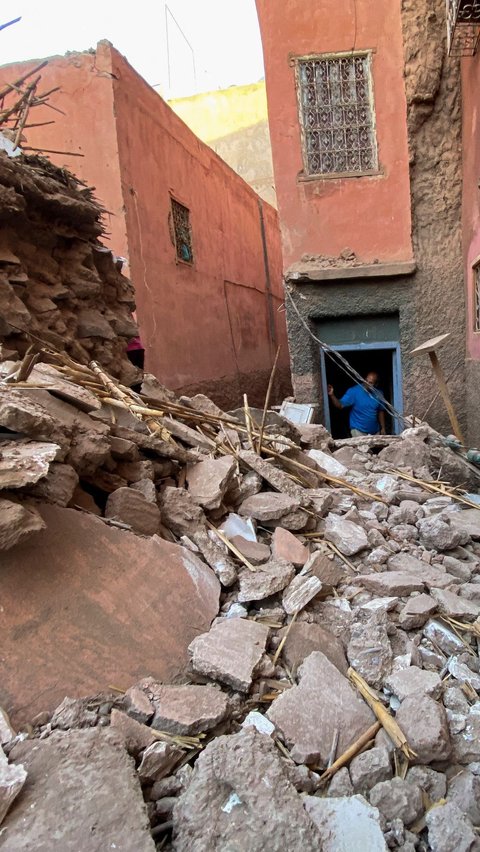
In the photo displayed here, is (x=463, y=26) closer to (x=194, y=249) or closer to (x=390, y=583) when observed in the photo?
(x=194, y=249)

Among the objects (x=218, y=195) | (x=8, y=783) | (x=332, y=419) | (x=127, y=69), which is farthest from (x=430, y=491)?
(x=218, y=195)

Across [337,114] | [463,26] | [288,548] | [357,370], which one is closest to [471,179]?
[463,26]

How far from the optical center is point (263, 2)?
701cm

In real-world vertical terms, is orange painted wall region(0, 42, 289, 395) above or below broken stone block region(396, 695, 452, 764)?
above

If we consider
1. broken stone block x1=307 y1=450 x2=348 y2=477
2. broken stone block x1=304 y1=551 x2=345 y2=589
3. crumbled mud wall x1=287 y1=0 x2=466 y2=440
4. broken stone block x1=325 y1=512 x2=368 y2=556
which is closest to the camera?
broken stone block x1=304 y1=551 x2=345 y2=589

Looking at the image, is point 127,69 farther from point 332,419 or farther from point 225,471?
point 225,471

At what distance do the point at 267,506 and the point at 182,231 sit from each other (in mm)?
7102

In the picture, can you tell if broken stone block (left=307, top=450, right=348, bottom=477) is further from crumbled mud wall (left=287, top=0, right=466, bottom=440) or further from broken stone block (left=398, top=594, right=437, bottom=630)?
crumbled mud wall (left=287, top=0, right=466, bottom=440)

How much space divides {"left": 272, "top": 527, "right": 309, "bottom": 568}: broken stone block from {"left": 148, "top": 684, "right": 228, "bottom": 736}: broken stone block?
0.88 meters

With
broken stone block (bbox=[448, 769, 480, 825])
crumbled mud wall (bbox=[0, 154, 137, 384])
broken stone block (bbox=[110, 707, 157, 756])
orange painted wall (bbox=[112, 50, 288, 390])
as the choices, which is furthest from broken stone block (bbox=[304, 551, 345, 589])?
orange painted wall (bbox=[112, 50, 288, 390])

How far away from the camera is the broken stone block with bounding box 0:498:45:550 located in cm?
163

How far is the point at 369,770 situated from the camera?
59.3 inches

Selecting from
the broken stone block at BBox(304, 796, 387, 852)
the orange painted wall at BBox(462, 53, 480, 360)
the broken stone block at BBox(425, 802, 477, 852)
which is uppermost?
the orange painted wall at BBox(462, 53, 480, 360)

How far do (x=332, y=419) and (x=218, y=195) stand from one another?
5516 millimetres
